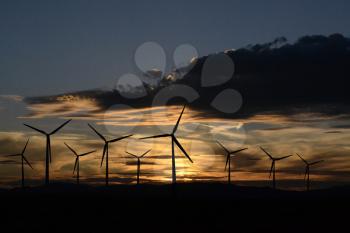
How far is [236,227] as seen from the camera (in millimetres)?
170500

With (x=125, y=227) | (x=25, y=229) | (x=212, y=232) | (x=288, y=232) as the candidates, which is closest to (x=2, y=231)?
(x=25, y=229)

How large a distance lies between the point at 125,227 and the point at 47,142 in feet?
189

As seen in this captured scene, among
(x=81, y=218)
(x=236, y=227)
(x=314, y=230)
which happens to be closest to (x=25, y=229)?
(x=81, y=218)

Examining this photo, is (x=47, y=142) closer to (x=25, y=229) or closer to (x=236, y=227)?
(x=25, y=229)

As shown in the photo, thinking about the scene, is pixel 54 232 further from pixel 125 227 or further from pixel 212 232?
pixel 212 232

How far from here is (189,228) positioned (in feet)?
528

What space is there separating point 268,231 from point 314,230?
15918 millimetres

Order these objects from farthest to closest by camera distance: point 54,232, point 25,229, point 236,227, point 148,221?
point 148,221
point 236,227
point 25,229
point 54,232

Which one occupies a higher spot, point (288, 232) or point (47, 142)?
point (47, 142)

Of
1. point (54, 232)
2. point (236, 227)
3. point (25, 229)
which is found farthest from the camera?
point (236, 227)

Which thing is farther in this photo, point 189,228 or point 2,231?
point 189,228

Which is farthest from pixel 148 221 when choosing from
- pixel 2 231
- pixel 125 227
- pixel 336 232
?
pixel 336 232

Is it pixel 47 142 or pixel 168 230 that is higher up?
pixel 47 142

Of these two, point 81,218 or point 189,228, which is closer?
point 189,228
